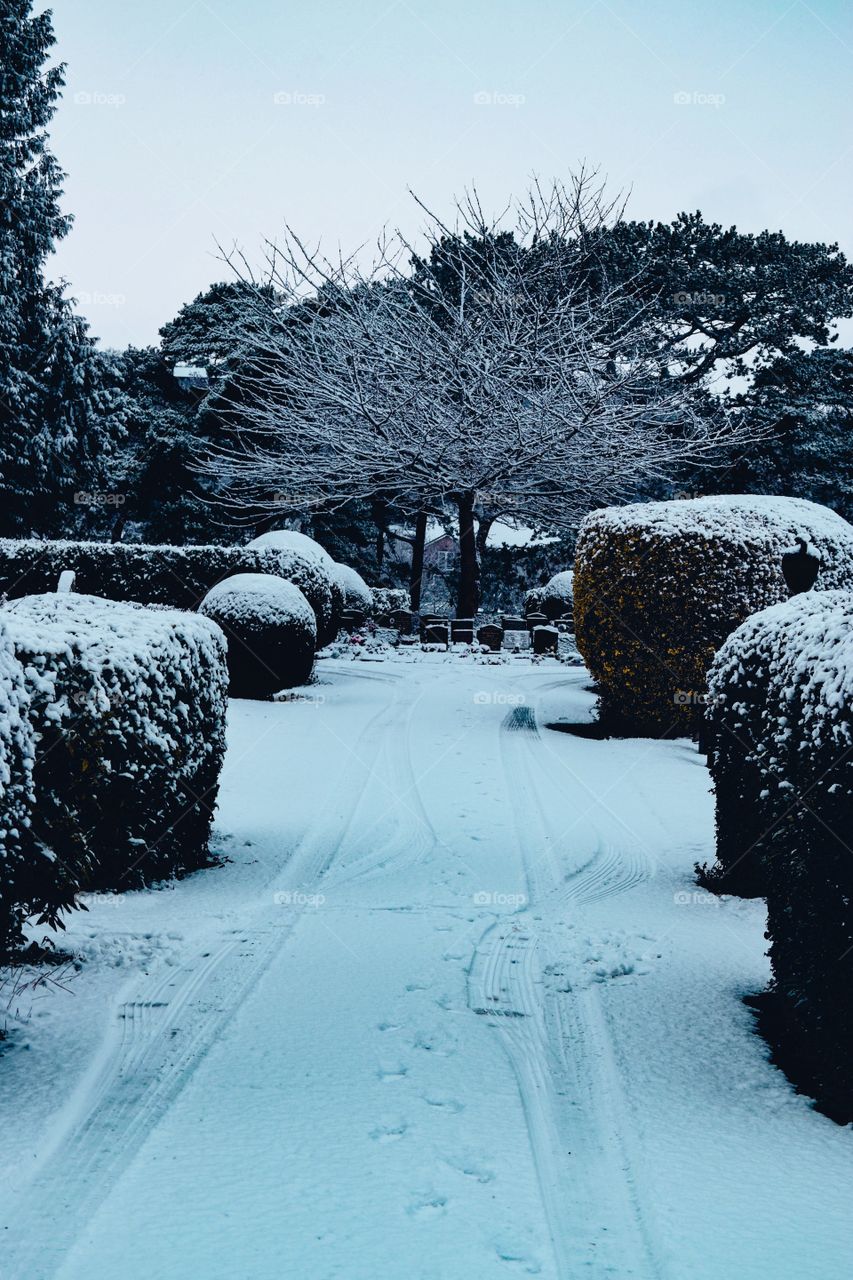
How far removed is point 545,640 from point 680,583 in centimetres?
1009

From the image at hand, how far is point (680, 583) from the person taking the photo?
28.1 ft

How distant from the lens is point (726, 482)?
23.9 metres

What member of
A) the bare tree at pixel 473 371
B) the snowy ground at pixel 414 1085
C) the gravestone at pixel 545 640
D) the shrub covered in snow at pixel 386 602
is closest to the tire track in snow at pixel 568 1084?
the snowy ground at pixel 414 1085

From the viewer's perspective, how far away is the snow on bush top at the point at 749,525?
8594mm

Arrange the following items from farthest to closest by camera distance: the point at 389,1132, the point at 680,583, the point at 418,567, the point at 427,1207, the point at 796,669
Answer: the point at 418,567 → the point at 680,583 → the point at 796,669 → the point at 389,1132 → the point at 427,1207

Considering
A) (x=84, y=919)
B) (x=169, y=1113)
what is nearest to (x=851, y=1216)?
(x=169, y=1113)

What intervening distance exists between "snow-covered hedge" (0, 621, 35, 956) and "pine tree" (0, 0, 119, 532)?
22.5 metres

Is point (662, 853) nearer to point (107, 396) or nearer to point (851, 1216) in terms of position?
point (851, 1216)

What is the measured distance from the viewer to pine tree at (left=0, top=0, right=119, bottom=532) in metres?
23.0

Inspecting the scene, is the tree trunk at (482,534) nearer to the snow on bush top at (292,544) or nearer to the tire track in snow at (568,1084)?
the snow on bush top at (292,544)

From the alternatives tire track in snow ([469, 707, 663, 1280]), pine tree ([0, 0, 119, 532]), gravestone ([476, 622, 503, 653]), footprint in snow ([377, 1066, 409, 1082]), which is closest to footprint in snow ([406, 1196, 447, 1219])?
tire track in snow ([469, 707, 663, 1280])

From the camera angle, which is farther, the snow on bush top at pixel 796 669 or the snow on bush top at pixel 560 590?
the snow on bush top at pixel 560 590

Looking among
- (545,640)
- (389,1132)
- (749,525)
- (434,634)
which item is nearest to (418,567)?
(434,634)

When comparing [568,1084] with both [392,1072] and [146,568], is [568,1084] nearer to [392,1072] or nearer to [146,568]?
[392,1072]
